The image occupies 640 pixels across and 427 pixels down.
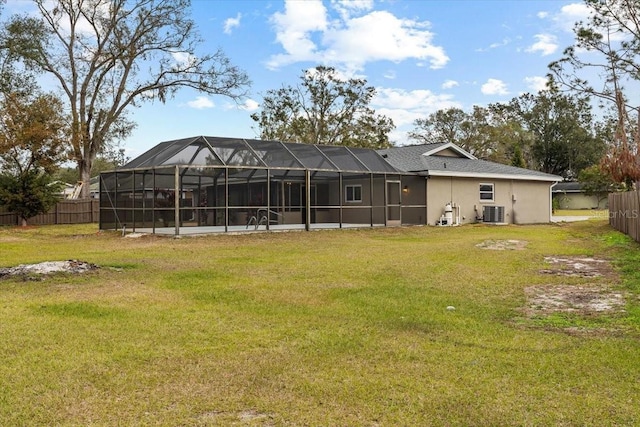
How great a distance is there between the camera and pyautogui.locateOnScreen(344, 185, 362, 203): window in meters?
21.9

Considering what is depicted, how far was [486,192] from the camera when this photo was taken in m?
24.2

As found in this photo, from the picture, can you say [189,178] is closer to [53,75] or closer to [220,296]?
[220,296]

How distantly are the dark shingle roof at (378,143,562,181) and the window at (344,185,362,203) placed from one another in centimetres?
202

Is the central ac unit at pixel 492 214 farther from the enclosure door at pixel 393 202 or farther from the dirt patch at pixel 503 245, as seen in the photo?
the dirt patch at pixel 503 245

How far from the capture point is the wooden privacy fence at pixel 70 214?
84.3ft

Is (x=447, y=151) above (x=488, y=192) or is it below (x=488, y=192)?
above

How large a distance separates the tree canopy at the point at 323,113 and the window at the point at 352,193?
61.2 feet

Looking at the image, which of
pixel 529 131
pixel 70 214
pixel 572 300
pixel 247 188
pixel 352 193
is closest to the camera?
pixel 572 300

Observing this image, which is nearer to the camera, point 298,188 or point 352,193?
point 298,188

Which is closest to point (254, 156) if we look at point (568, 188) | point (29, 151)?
point (29, 151)

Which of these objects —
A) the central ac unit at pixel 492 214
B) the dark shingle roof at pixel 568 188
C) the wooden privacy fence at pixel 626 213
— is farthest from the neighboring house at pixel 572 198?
the wooden privacy fence at pixel 626 213

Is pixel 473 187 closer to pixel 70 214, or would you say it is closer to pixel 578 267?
pixel 578 267

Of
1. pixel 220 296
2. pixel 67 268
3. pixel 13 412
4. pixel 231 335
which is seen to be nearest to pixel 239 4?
pixel 67 268

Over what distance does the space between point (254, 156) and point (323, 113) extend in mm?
24109
